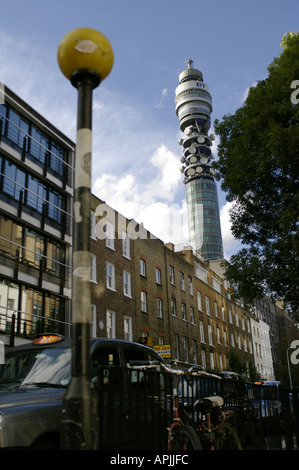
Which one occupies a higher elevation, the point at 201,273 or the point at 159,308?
the point at 201,273

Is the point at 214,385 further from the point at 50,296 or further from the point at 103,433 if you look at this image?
the point at 50,296

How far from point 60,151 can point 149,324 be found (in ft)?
43.9

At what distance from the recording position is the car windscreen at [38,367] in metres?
5.61

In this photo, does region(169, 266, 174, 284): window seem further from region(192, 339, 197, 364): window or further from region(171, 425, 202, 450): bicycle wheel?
region(171, 425, 202, 450): bicycle wheel

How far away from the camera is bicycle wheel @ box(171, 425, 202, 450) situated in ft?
16.7

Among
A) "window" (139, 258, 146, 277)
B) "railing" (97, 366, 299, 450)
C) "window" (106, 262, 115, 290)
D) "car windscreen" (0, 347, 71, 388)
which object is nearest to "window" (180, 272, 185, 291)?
"window" (139, 258, 146, 277)

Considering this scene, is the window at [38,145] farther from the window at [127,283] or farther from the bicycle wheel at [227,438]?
the bicycle wheel at [227,438]

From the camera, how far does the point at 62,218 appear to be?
27781 millimetres

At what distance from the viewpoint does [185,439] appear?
5.19 meters

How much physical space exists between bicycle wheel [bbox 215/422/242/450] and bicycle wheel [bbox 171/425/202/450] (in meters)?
0.89

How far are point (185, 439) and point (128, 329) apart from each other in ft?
84.0

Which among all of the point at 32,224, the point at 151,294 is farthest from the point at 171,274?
the point at 32,224

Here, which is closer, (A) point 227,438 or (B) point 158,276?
(A) point 227,438

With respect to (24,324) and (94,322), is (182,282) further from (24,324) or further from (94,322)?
(24,324)
